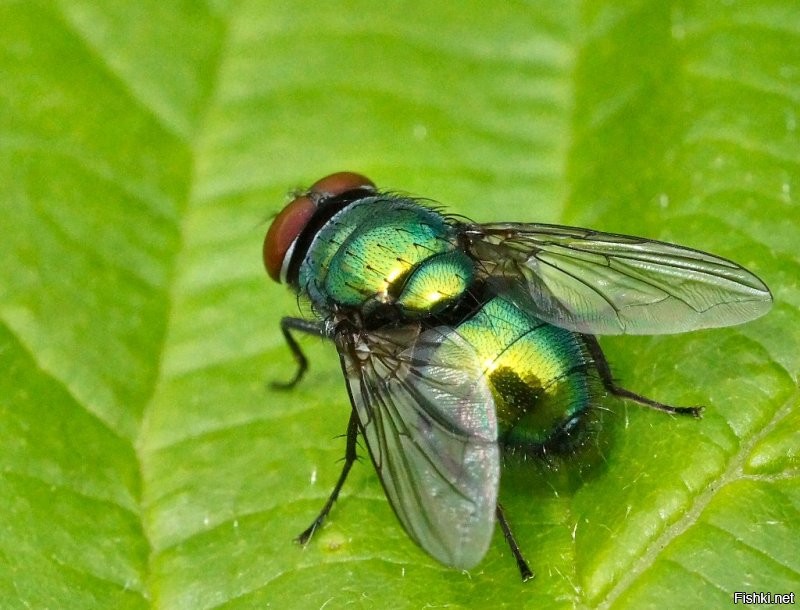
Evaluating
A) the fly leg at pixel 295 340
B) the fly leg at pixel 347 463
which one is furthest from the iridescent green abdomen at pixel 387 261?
the fly leg at pixel 347 463

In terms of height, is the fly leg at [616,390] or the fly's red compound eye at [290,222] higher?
the fly's red compound eye at [290,222]

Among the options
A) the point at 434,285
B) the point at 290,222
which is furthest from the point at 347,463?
the point at 290,222

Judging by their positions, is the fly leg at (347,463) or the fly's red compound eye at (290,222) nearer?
the fly leg at (347,463)

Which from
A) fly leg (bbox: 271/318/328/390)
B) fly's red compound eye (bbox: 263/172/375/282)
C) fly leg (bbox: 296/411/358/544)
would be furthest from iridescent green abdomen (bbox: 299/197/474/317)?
fly leg (bbox: 296/411/358/544)

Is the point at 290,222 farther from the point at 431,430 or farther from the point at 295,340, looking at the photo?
the point at 431,430

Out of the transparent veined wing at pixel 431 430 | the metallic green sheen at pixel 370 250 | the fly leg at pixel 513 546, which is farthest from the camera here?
the metallic green sheen at pixel 370 250

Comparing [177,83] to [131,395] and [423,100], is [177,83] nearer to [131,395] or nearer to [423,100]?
[423,100]


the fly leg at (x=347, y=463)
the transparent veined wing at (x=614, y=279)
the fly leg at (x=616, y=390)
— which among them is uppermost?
the transparent veined wing at (x=614, y=279)

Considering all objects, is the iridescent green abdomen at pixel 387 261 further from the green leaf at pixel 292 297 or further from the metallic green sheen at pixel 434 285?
the green leaf at pixel 292 297
